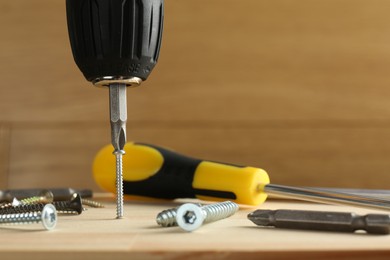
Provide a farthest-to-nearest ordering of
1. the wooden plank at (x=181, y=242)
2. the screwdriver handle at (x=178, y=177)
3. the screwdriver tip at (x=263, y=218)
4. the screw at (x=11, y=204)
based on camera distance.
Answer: the screwdriver handle at (x=178, y=177), the screw at (x=11, y=204), the screwdriver tip at (x=263, y=218), the wooden plank at (x=181, y=242)

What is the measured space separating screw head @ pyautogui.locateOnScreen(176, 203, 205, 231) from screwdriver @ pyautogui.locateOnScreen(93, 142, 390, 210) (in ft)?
0.68

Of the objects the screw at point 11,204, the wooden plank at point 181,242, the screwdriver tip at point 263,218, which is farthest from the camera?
the screw at point 11,204

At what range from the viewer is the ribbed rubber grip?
1.63 ft

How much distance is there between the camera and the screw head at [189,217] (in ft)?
1.48

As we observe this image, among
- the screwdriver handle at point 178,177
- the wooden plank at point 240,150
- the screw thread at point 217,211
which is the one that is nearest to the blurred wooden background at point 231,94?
the wooden plank at point 240,150

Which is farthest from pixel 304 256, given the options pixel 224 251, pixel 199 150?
pixel 199 150

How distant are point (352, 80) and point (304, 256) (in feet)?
2.18

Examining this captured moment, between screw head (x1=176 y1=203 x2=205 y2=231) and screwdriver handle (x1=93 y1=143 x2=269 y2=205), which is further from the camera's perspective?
screwdriver handle (x1=93 y1=143 x2=269 y2=205)

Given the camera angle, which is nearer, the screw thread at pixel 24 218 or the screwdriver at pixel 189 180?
the screw thread at pixel 24 218

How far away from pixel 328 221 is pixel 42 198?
37 cm

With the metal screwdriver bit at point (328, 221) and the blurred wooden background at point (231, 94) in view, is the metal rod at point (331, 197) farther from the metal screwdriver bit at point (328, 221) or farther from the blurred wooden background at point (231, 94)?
the blurred wooden background at point (231, 94)

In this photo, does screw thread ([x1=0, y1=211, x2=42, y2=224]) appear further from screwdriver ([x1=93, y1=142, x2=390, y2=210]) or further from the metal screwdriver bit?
screwdriver ([x1=93, y1=142, x2=390, y2=210])

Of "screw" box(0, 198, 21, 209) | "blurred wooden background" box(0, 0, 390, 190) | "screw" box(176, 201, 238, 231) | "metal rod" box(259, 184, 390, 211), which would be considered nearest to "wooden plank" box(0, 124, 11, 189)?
"blurred wooden background" box(0, 0, 390, 190)

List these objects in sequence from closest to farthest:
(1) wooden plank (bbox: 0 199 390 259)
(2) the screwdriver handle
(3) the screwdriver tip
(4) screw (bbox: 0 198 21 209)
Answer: (1) wooden plank (bbox: 0 199 390 259)
(3) the screwdriver tip
(4) screw (bbox: 0 198 21 209)
(2) the screwdriver handle
